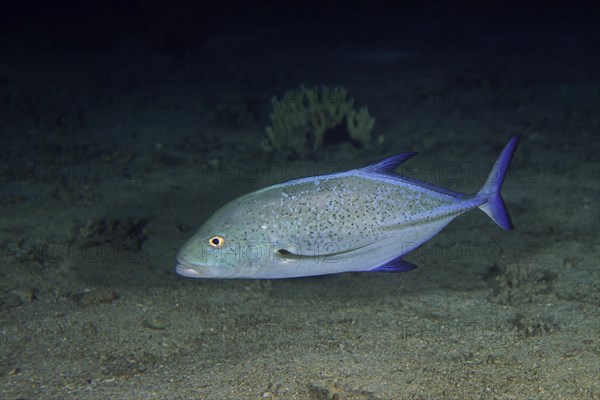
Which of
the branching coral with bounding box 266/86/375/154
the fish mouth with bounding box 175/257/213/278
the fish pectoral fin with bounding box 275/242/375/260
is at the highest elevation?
the branching coral with bounding box 266/86/375/154

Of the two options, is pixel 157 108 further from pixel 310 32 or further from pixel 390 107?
pixel 310 32

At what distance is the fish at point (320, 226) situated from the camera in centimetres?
287

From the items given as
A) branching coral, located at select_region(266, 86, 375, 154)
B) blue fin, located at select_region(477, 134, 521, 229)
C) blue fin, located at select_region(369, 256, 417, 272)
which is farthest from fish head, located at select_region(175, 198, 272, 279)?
branching coral, located at select_region(266, 86, 375, 154)

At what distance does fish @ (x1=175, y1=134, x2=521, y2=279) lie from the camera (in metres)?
2.87

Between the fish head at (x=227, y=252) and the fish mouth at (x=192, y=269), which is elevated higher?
the fish head at (x=227, y=252)

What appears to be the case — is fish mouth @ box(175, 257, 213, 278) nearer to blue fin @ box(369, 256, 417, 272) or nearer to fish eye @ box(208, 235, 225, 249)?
fish eye @ box(208, 235, 225, 249)

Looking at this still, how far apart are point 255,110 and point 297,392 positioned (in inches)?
342

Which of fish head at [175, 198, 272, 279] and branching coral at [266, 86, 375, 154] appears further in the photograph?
branching coral at [266, 86, 375, 154]

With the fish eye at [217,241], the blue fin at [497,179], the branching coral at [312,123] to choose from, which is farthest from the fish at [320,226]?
the branching coral at [312,123]

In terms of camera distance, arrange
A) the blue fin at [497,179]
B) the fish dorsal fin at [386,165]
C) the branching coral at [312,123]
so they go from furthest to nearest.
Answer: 1. the branching coral at [312,123]
2. the blue fin at [497,179]
3. the fish dorsal fin at [386,165]

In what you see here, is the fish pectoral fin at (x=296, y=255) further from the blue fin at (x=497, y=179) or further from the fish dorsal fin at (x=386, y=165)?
the blue fin at (x=497, y=179)

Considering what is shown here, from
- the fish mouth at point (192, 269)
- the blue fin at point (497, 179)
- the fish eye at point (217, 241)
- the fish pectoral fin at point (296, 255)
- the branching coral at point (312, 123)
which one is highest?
the branching coral at point (312, 123)

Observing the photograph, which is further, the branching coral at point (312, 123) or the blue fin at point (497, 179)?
the branching coral at point (312, 123)

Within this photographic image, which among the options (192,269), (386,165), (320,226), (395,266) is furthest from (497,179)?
(192,269)
